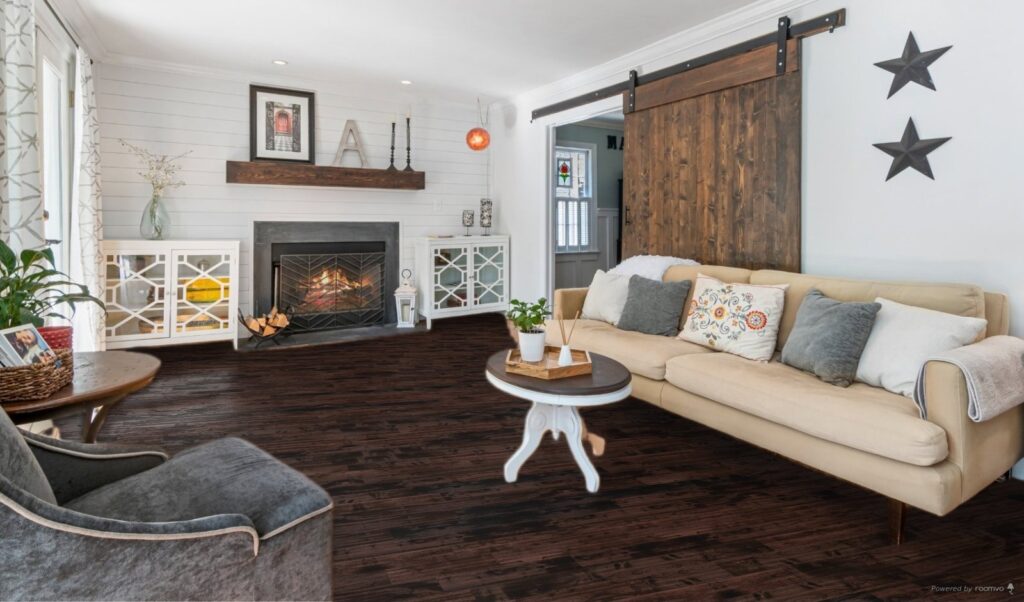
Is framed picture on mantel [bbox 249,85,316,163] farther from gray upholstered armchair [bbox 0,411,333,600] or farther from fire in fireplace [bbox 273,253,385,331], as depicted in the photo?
gray upholstered armchair [bbox 0,411,333,600]

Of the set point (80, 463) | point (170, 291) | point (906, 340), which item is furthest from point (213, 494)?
point (170, 291)

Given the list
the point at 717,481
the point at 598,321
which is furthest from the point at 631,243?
the point at 717,481

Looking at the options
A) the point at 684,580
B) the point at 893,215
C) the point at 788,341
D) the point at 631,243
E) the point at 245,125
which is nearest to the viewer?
the point at 684,580

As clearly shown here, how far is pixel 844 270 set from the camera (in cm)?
346

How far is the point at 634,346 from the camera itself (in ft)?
11.2

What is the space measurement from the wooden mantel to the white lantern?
0.95 meters

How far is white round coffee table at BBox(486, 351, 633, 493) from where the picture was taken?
7.85 ft

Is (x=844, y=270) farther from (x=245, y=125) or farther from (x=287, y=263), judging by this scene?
(x=245, y=125)

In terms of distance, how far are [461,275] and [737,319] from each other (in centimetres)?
376

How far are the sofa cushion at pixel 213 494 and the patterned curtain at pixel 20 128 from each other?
5.61 feet

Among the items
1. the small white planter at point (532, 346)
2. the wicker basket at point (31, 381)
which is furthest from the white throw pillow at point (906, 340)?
the wicker basket at point (31, 381)

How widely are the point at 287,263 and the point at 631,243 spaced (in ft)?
11.0

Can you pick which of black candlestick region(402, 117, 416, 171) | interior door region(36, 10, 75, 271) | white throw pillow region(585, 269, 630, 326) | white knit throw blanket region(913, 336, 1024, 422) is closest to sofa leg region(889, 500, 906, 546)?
white knit throw blanket region(913, 336, 1024, 422)

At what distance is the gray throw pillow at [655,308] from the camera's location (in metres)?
3.69
